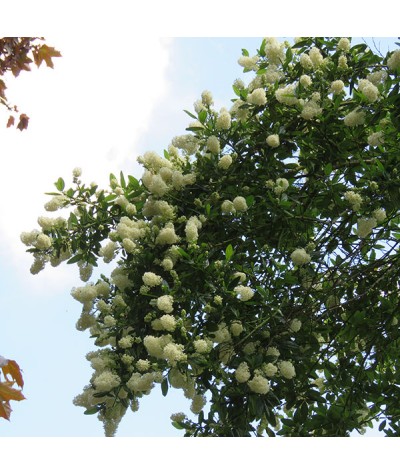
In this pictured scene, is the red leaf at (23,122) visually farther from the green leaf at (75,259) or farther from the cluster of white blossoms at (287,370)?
the cluster of white blossoms at (287,370)

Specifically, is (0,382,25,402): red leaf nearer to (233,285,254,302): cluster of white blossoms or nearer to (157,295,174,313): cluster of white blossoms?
(157,295,174,313): cluster of white blossoms

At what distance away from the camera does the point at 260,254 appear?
2.81 m

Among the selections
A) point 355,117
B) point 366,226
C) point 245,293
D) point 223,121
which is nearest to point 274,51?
point 223,121

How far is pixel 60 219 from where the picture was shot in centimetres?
293

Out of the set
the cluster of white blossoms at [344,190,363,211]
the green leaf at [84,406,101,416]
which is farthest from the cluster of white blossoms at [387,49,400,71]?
the green leaf at [84,406,101,416]

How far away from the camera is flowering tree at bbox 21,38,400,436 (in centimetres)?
235

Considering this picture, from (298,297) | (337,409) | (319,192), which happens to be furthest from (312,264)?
(337,409)

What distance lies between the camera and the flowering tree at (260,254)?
2352mm

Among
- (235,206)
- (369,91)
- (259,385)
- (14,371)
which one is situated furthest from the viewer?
(235,206)

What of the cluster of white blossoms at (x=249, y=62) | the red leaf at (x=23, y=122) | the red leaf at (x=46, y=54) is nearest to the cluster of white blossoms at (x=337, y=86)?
the cluster of white blossoms at (x=249, y=62)

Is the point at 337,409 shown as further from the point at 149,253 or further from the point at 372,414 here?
the point at 149,253

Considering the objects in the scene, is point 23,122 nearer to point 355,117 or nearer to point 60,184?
point 60,184

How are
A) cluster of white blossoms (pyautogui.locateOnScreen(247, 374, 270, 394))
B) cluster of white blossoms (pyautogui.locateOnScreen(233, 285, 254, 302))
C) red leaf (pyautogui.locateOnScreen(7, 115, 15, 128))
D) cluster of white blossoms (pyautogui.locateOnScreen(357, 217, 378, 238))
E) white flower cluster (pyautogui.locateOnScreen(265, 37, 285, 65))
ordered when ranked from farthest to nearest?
A: red leaf (pyautogui.locateOnScreen(7, 115, 15, 128))
white flower cluster (pyautogui.locateOnScreen(265, 37, 285, 65))
cluster of white blossoms (pyautogui.locateOnScreen(357, 217, 378, 238))
cluster of white blossoms (pyautogui.locateOnScreen(233, 285, 254, 302))
cluster of white blossoms (pyautogui.locateOnScreen(247, 374, 270, 394))

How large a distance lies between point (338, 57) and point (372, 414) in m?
1.68
